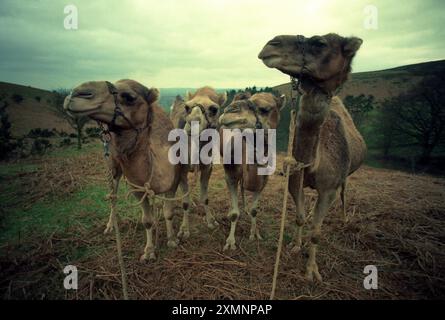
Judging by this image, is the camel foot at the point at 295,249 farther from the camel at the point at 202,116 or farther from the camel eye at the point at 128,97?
the camel eye at the point at 128,97

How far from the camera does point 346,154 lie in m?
4.23

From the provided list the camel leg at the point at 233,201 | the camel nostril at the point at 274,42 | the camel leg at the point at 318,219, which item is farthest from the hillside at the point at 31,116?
the camel leg at the point at 318,219

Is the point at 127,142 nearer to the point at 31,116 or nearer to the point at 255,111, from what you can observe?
the point at 255,111

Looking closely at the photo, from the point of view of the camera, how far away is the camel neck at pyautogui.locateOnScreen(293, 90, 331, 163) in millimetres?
3295

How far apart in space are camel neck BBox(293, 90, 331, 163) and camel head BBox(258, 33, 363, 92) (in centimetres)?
26

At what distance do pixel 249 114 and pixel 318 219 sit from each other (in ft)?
7.21

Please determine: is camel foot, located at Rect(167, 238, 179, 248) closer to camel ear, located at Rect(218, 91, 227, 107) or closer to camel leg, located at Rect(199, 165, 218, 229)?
camel leg, located at Rect(199, 165, 218, 229)

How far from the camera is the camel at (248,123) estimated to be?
4.36 meters

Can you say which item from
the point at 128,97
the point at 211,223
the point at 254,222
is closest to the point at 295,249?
the point at 254,222

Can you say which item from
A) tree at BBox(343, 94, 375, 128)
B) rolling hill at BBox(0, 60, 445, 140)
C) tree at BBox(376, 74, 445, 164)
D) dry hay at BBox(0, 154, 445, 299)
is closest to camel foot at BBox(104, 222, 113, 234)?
dry hay at BBox(0, 154, 445, 299)

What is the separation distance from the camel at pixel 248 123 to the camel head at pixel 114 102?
1.34 metres

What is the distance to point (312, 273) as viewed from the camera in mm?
4277
